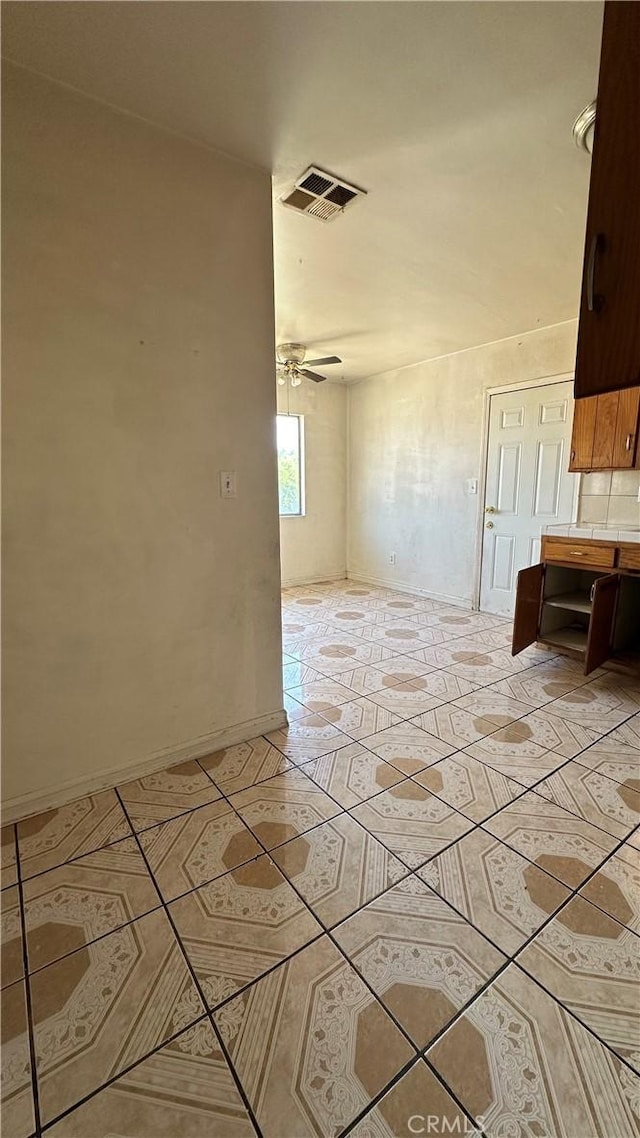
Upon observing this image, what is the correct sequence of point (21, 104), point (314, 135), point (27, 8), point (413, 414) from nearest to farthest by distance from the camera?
point (27, 8) → point (21, 104) → point (314, 135) → point (413, 414)

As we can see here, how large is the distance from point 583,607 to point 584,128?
237cm

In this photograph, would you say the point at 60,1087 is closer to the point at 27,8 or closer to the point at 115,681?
the point at 115,681

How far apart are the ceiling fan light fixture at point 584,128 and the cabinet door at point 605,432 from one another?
1.67m

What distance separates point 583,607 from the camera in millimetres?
2910

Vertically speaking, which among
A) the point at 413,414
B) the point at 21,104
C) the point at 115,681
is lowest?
the point at 115,681

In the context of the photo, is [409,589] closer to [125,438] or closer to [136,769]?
[136,769]

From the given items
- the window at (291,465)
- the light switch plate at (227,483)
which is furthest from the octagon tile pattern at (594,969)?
the window at (291,465)

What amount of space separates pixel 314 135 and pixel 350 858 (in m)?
2.56

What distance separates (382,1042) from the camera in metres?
0.96

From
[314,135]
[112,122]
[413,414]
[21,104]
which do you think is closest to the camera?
[21,104]

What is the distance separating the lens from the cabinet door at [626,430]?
293 centimetres

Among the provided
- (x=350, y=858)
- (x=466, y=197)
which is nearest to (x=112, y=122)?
(x=466, y=197)

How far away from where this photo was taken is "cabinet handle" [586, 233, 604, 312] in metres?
0.79

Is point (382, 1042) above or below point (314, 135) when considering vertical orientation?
below
